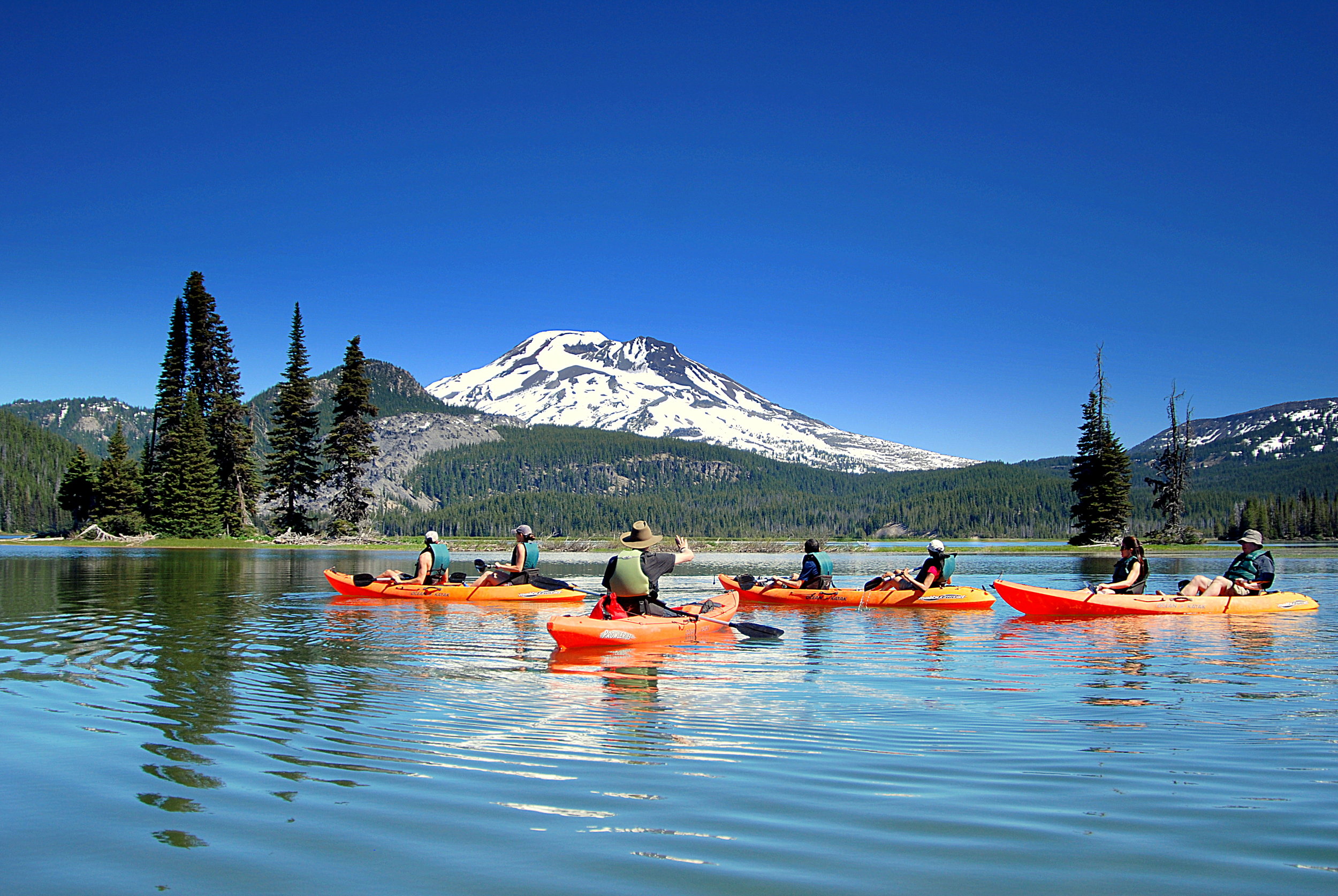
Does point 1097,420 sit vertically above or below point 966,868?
above

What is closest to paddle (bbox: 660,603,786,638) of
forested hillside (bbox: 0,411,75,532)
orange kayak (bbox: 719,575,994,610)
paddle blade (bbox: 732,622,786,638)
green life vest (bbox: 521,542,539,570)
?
paddle blade (bbox: 732,622,786,638)

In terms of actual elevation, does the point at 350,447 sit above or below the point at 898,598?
above

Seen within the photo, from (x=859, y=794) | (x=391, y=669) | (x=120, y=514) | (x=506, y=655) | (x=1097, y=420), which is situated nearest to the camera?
(x=859, y=794)

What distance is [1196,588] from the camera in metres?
23.8

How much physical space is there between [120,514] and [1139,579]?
262 ft

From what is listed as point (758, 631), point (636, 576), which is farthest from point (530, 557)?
point (636, 576)

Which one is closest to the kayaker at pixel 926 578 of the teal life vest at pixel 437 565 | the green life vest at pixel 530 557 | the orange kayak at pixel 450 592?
the orange kayak at pixel 450 592

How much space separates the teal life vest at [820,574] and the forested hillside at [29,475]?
470 ft

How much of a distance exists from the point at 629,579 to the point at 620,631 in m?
1.29

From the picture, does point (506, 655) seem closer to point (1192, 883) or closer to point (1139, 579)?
point (1192, 883)

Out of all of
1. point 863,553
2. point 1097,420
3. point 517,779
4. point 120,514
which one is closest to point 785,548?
point 863,553

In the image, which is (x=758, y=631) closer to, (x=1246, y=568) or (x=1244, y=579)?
(x=1244, y=579)

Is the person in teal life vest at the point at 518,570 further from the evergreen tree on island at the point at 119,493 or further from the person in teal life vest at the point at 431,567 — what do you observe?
the evergreen tree on island at the point at 119,493

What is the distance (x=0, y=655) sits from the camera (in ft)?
47.0
